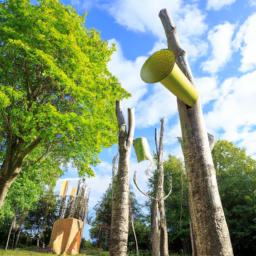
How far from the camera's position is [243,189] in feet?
66.9

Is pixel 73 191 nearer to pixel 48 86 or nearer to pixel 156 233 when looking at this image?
pixel 156 233

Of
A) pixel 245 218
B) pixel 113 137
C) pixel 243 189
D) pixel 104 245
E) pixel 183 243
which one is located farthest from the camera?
pixel 104 245

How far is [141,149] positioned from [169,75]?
3.59 m

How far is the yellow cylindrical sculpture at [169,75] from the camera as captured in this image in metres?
1.53

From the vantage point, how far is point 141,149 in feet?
16.5

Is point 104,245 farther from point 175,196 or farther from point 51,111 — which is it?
point 51,111

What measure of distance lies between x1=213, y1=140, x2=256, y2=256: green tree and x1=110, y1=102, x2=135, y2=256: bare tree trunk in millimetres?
15704

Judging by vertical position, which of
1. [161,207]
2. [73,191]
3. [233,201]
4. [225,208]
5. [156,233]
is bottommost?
[156,233]

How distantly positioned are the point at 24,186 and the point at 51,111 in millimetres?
6151

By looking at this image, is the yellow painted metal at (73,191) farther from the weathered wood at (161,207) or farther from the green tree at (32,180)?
the weathered wood at (161,207)

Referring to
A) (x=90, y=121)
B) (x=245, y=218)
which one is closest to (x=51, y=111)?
(x=90, y=121)

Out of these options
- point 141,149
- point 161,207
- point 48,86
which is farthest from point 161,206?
point 141,149

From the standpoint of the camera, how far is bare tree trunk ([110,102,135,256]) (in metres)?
4.36

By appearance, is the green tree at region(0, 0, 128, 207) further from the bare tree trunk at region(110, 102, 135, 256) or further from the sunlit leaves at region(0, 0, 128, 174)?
the bare tree trunk at region(110, 102, 135, 256)
